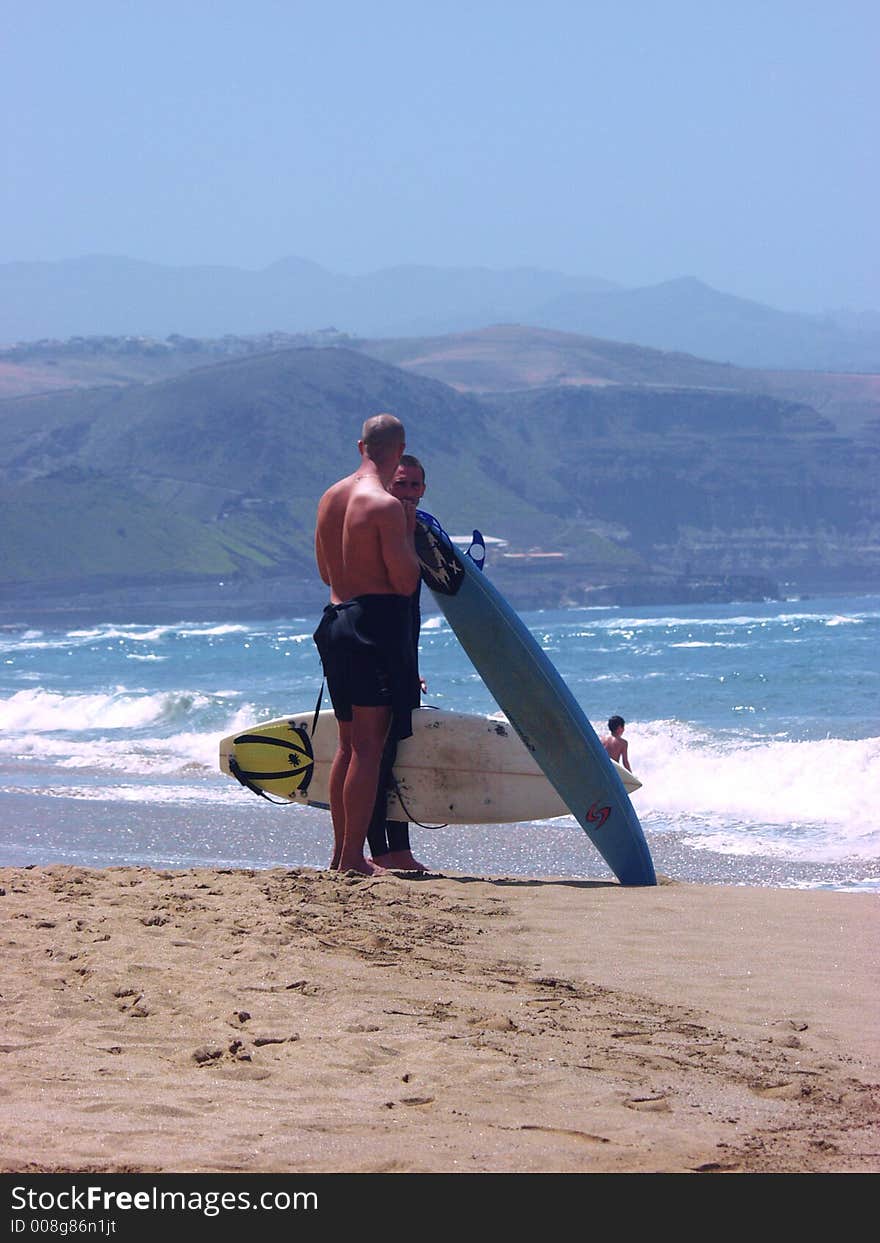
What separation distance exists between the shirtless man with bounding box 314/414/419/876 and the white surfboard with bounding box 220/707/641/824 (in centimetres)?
57

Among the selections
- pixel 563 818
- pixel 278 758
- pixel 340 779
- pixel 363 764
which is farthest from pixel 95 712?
pixel 363 764

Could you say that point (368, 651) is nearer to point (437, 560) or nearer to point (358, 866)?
point (437, 560)

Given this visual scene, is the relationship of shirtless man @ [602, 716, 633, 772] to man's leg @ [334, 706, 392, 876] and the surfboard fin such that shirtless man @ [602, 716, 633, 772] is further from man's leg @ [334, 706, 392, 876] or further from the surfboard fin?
man's leg @ [334, 706, 392, 876]

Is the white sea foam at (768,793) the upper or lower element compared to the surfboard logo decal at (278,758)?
lower

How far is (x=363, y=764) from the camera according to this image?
6.17m

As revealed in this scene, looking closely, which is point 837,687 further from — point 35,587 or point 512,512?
point 512,512

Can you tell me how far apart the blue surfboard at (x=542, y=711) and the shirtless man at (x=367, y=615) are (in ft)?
1.96

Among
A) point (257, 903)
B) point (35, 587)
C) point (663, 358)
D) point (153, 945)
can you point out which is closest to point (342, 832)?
point (257, 903)

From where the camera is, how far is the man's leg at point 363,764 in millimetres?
6156

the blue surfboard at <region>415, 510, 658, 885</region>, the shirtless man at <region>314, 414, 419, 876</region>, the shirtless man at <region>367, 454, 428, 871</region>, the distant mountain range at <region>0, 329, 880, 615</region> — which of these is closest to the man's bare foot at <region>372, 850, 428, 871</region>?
the shirtless man at <region>367, 454, 428, 871</region>

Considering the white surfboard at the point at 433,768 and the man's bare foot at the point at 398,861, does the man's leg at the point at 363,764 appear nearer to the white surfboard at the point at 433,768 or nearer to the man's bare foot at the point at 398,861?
the man's bare foot at the point at 398,861

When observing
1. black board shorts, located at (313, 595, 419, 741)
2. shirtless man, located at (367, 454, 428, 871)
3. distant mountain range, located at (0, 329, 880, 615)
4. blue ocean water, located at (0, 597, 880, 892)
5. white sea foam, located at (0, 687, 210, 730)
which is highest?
distant mountain range, located at (0, 329, 880, 615)

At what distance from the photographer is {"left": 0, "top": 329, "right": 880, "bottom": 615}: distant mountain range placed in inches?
4090

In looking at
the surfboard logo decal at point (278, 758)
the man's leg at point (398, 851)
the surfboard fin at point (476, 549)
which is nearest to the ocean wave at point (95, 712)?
the surfboard logo decal at point (278, 758)
